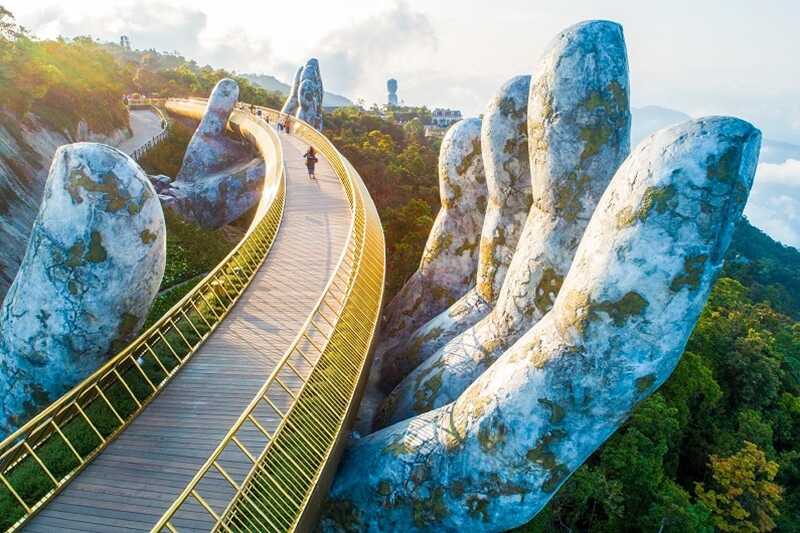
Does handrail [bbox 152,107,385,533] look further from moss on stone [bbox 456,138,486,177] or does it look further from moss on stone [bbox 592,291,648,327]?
moss on stone [bbox 456,138,486,177]

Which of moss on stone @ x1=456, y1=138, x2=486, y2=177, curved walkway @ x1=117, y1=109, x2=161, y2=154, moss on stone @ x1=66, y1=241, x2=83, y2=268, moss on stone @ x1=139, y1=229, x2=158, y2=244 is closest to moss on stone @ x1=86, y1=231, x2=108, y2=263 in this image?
moss on stone @ x1=66, y1=241, x2=83, y2=268

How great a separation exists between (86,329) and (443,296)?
9430 mm

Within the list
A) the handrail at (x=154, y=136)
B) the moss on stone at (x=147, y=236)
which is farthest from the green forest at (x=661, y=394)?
the moss on stone at (x=147, y=236)

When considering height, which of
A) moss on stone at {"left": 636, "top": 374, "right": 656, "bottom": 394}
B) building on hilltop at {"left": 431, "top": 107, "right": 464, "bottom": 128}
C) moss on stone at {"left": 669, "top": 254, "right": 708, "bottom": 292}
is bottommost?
moss on stone at {"left": 636, "top": 374, "right": 656, "bottom": 394}

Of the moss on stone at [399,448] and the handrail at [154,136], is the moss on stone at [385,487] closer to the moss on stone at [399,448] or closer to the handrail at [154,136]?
the moss on stone at [399,448]

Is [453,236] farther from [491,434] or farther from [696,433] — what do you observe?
[696,433]

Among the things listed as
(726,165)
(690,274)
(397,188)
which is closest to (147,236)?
(690,274)

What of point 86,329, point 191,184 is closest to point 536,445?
point 86,329

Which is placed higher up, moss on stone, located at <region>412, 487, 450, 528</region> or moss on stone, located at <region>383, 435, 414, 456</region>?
moss on stone, located at <region>383, 435, 414, 456</region>

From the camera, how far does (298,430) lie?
813cm

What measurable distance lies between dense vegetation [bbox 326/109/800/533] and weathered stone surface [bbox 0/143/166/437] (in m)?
8.92

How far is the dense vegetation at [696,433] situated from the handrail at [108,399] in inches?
308

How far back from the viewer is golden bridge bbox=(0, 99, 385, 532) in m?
7.43

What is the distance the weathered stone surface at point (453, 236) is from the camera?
15.6 m
